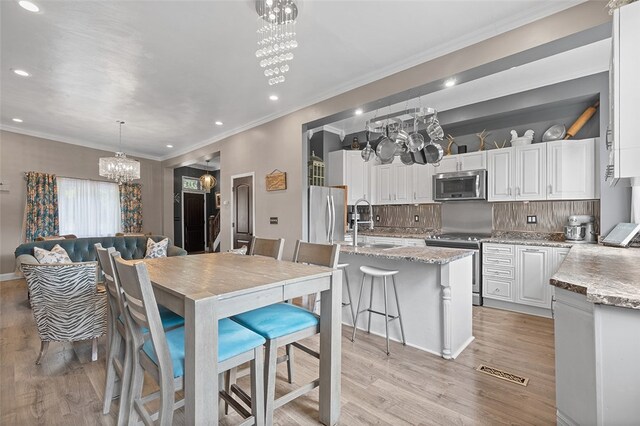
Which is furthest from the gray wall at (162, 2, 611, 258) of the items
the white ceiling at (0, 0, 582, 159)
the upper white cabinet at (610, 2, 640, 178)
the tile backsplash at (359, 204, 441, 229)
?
the tile backsplash at (359, 204, 441, 229)

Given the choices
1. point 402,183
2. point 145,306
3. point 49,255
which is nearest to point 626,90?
point 145,306

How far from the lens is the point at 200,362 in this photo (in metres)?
1.12

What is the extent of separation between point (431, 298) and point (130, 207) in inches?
282

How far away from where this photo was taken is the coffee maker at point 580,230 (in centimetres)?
347

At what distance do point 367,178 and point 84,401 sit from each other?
15.1 ft

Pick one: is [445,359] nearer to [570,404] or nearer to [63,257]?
[570,404]

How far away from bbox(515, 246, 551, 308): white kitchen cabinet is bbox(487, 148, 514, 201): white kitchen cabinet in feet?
2.64

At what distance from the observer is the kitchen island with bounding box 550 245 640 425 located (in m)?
1.08

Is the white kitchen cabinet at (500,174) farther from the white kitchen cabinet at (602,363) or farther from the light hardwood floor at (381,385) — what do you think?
the white kitchen cabinet at (602,363)

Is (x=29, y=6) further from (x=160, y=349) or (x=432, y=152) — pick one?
(x=432, y=152)

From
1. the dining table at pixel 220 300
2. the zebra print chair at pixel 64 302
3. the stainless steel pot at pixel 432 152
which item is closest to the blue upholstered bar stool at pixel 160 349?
the dining table at pixel 220 300

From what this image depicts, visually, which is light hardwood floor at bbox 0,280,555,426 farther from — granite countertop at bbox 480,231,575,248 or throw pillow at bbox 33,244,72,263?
granite countertop at bbox 480,231,575,248

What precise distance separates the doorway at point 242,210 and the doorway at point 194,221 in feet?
11.8

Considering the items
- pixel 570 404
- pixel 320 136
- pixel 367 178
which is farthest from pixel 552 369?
pixel 320 136
